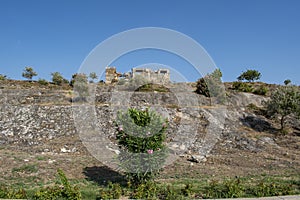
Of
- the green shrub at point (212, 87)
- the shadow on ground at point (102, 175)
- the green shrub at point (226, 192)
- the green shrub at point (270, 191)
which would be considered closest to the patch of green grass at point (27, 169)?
the shadow on ground at point (102, 175)

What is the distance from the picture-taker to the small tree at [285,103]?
23531 millimetres

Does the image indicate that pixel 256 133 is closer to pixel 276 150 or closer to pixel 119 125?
pixel 276 150

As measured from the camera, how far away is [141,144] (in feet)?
25.7

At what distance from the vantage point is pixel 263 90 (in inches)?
1693

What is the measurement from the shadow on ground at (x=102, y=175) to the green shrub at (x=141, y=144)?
119 cm

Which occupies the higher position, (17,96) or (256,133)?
(17,96)

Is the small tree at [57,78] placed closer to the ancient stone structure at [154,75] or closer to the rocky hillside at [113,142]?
the ancient stone structure at [154,75]

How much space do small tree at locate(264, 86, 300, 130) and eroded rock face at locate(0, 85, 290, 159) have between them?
1.50 metres

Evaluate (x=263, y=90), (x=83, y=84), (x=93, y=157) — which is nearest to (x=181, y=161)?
(x=93, y=157)

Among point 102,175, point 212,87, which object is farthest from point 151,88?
point 102,175

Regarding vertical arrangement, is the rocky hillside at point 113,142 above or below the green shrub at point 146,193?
above

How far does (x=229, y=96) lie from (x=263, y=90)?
1142 cm

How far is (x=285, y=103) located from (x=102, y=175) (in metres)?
19.9

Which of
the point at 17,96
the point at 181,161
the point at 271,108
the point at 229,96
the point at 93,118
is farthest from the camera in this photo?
the point at 229,96
